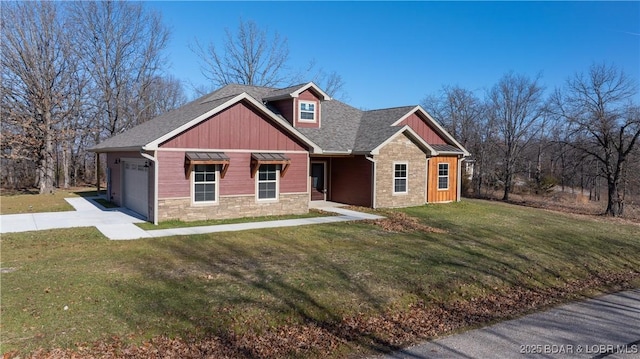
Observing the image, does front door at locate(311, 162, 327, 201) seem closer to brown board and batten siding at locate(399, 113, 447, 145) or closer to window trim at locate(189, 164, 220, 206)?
brown board and batten siding at locate(399, 113, 447, 145)

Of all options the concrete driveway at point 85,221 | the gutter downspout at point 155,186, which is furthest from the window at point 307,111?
the concrete driveway at point 85,221

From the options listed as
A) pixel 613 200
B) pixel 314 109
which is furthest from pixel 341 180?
pixel 613 200

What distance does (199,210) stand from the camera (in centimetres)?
1427

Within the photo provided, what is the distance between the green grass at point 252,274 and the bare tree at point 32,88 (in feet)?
53.2

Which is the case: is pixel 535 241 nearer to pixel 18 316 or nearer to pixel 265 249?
pixel 265 249

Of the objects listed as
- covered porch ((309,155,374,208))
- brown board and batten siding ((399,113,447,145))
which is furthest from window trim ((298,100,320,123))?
brown board and batten siding ((399,113,447,145))

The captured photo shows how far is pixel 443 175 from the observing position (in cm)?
2234

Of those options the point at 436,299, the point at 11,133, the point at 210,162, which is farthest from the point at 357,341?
the point at 11,133

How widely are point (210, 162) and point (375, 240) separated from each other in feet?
19.8

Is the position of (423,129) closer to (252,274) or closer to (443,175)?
(443,175)

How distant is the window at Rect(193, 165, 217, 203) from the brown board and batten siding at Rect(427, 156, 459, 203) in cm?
1171

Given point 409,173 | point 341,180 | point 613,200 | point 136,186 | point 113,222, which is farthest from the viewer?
point 613,200

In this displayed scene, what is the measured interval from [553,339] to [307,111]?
15.8 meters

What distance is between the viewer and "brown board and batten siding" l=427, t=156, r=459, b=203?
854 inches
